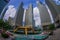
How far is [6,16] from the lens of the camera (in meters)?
8.37

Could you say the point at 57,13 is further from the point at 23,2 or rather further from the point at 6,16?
the point at 6,16

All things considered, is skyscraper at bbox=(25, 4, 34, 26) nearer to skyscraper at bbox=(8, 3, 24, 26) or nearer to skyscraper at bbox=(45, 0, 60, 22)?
skyscraper at bbox=(8, 3, 24, 26)

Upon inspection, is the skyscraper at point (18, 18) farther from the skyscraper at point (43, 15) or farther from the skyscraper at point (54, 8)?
the skyscraper at point (54, 8)

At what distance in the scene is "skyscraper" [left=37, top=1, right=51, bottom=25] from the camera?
7.85 metres

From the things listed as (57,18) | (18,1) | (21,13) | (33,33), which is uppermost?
(18,1)

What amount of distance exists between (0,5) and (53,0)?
263 centimetres

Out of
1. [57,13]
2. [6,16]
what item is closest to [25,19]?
[6,16]

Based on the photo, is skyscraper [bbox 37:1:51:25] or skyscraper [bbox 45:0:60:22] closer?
skyscraper [bbox 45:0:60:22]

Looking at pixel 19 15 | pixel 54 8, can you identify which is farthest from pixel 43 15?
pixel 19 15

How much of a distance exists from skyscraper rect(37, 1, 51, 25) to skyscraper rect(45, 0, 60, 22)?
0.87 ft

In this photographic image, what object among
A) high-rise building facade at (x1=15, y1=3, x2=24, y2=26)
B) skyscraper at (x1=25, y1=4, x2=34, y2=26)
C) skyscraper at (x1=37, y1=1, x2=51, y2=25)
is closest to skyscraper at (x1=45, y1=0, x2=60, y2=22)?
skyscraper at (x1=37, y1=1, x2=51, y2=25)

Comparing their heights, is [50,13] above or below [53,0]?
below

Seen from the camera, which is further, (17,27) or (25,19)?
(25,19)

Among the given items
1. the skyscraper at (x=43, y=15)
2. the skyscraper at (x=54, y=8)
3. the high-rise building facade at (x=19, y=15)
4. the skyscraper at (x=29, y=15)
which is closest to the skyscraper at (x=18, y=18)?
the high-rise building facade at (x=19, y=15)
